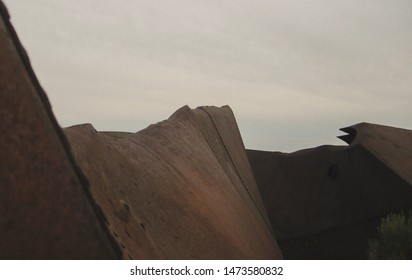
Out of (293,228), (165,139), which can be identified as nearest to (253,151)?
(293,228)

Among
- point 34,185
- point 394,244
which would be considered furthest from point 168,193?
point 394,244

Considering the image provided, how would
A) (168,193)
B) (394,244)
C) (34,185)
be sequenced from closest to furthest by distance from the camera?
(34,185) < (168,193) < (394,244)

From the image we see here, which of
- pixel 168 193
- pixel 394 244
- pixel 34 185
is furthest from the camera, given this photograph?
pixel 394 244

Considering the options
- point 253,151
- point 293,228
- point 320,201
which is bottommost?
point 293,228

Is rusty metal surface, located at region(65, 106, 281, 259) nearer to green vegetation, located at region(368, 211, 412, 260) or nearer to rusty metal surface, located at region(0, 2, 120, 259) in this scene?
rusty metal surface, located at region(0, 2, 120, 259)

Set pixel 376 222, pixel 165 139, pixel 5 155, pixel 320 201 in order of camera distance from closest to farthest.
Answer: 1. pixel 5 155
2. pixel 165 139
3. pixel 376 222
4. pixel 320 201

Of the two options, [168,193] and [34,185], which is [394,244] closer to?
[168,193]

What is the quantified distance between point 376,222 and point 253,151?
2.55 m

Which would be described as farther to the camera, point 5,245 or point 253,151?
point 253,151

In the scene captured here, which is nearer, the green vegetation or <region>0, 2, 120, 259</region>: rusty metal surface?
<region>0, 2, 120, 259</region>: rusty metal surface

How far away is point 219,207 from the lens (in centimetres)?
383

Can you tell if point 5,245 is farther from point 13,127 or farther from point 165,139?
point 165,139

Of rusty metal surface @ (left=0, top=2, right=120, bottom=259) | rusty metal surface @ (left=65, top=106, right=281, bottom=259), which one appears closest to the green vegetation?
rusty metal surface @ (left=65, top=106, right=281, bottom=259)

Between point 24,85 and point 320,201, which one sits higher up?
point 24,85
